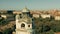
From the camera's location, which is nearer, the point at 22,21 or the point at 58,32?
the point at 22,21

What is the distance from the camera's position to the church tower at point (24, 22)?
1120 centimetres

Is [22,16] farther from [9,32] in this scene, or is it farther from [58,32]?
[58,32]

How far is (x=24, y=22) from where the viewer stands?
449 inches

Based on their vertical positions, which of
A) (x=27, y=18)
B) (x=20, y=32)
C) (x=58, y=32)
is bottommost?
(x=58, y=32)

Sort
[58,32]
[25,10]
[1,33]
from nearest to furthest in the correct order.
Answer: [25,10] < [1,33] < [58,32]

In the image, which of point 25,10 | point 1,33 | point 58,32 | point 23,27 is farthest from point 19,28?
point 58,32

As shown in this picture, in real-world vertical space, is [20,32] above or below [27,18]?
below

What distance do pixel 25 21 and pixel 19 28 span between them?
0.50 meters

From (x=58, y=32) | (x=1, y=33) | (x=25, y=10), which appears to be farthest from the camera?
(x=58, y=32)

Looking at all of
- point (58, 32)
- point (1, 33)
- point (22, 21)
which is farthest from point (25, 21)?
point (58, 32)

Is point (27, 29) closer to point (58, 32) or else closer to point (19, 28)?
point (19, 28)

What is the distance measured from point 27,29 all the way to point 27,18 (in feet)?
1.94

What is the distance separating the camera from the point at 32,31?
11.4m

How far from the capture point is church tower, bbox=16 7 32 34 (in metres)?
11.2
